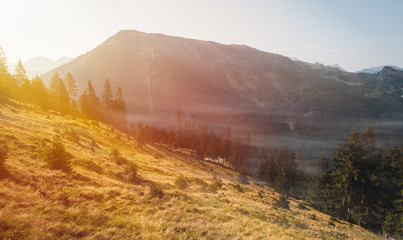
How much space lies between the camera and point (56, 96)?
65.3 metres

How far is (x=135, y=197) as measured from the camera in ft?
41.9

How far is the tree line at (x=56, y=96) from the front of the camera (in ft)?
184

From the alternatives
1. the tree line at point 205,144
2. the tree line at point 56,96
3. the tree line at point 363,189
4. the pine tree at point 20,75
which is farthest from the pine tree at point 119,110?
the tree line at point 363,189

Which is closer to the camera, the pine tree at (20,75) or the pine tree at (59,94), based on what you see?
the pine tree at (20,75)

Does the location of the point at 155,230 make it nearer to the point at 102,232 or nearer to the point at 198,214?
the point at 102,232

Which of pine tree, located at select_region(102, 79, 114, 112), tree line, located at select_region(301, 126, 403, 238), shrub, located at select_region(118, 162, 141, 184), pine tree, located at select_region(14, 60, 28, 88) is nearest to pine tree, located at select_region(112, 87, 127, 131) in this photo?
pine tree, located at select_region(102, 79, 114, 112)

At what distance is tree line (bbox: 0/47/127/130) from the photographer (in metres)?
56.1

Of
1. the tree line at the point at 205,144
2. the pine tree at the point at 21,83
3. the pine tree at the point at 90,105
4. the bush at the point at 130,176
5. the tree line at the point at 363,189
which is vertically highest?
the pine tree at the point at 21,83

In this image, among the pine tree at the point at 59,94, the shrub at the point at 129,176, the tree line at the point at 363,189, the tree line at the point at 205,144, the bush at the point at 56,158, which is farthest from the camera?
the tree line at the point at 205,144

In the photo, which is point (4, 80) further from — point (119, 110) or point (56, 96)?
point (119, 110)

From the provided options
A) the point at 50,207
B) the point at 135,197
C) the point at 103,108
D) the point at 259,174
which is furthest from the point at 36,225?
the point at 259,174

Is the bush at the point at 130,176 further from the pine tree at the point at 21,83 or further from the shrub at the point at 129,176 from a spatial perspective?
the pine tree at the point at 21,83

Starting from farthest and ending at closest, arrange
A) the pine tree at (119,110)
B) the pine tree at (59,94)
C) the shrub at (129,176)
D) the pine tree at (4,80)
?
the pine tree at (119,110), the pine tree at (59,94), the pine tree at (4,80), the shrub at (129,176)

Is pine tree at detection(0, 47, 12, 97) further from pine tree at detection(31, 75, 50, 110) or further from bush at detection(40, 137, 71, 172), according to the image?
bush at detection(40, 137, 71, 172)
